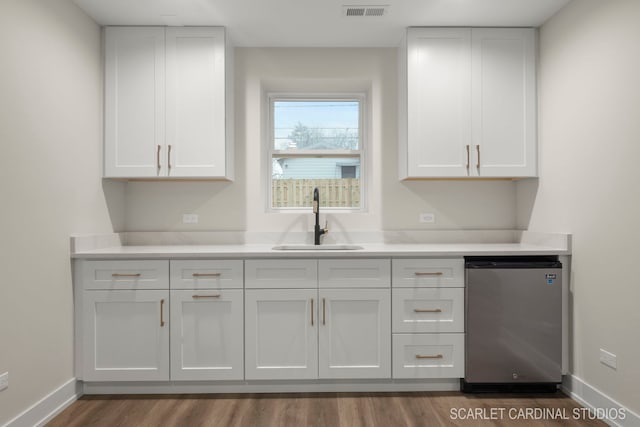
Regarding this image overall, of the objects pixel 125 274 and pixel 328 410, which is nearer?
pixel 328 410

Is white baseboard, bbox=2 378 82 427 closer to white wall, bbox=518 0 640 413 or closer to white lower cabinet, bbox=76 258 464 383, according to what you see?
white lower cabinet, bbox=76 258 464 383

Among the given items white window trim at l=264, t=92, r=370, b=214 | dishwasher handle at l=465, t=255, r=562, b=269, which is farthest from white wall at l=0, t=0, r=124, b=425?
dishwasher handle at l=465, t=255, r=562, b=269

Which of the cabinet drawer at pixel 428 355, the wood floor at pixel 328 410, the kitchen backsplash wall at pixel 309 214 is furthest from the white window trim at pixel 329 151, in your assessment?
the wood floor at pixel 328 410

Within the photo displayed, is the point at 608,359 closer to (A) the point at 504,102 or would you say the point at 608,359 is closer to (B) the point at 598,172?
(B) the point at 598,172

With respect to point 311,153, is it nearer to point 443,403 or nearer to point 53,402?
point 443,403

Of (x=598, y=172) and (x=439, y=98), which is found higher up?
(x=439, y=98)

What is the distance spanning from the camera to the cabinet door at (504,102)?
A: 109 inches

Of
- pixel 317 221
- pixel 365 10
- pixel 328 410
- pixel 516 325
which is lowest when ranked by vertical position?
pixel 328 410

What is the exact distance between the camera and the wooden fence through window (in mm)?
3281

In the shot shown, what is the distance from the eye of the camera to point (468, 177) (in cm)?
280

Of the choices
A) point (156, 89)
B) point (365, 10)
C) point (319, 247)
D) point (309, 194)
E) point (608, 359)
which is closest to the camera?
point (608, 359)

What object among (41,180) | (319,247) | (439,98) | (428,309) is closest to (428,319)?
(428,309)

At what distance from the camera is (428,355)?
243 centimetres

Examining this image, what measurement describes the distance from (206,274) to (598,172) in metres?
2.37
